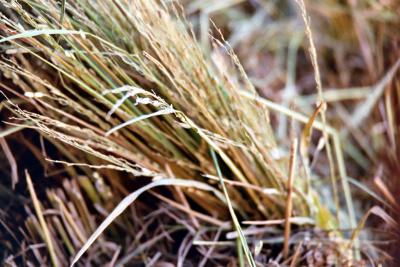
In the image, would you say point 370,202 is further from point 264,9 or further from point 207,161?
point 264,9

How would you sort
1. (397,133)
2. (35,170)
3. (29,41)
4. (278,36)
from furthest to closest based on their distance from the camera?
(278,36), (397,133), (35,170), (29,41)

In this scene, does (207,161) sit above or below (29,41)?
below

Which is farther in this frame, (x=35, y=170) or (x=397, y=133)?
(x=397, y=133)

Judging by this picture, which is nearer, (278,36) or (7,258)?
(7,258)

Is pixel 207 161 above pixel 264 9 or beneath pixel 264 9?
beneath

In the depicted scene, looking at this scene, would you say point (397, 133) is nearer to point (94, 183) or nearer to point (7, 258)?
point (94, 183)

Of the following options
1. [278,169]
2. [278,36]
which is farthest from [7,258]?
[278,36]

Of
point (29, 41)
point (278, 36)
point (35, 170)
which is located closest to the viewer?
point (29, 41)

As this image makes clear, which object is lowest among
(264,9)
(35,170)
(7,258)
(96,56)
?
(7,258)

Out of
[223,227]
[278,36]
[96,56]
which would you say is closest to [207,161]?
[223,227]
